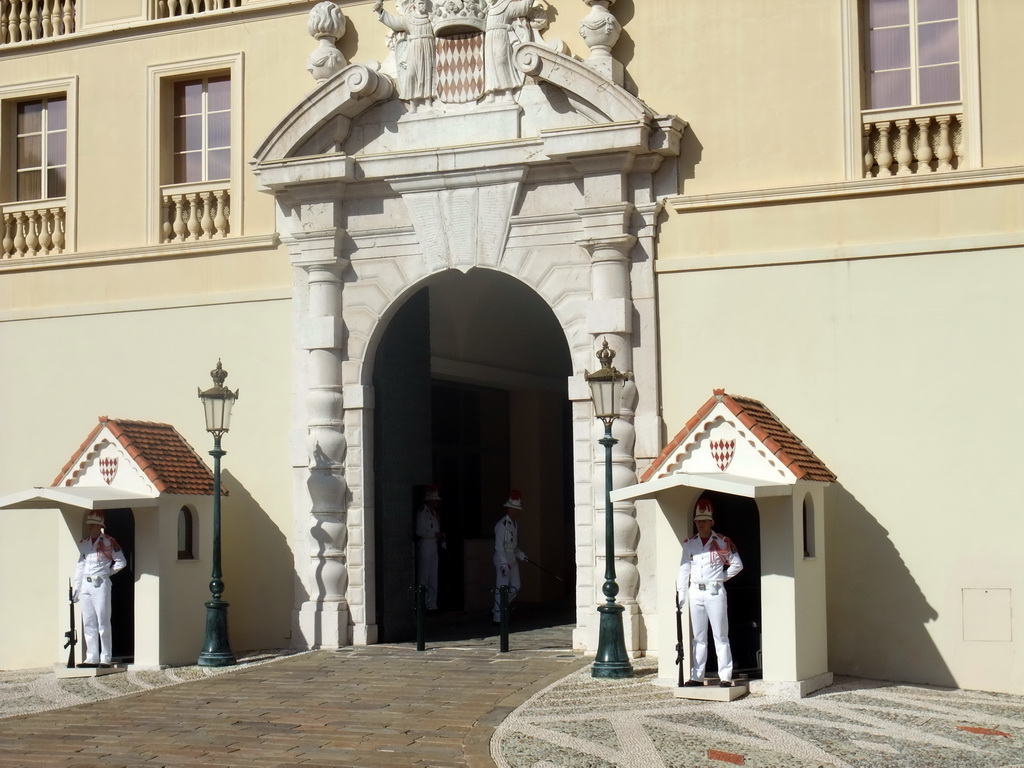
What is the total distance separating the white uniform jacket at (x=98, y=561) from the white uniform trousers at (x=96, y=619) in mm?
60

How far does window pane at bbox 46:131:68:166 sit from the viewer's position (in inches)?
725

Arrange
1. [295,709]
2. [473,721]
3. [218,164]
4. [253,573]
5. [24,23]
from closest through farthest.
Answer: [473,721], [295,709], [253,573], [218,164], [24,23]

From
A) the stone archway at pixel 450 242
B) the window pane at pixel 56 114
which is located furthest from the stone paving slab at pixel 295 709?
the window pane at pixel 56 114

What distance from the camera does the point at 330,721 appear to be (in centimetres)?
1193

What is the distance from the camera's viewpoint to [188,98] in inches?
705

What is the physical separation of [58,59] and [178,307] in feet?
11.7

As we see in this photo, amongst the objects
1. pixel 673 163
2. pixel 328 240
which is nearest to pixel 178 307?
pixel 328 240

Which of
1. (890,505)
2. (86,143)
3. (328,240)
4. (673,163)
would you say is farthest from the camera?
→ (86,143)

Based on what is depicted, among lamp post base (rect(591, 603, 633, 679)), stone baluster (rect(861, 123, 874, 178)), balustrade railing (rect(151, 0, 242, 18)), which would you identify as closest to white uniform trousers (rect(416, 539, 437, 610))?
lamp post base (rect(591, 603, 633, 679))

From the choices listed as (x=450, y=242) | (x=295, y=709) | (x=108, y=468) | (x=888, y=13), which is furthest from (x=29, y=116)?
(x=888, y=13)

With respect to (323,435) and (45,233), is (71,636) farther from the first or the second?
(45,233)

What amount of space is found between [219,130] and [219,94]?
1.40ft

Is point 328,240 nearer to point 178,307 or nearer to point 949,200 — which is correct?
point 178,307

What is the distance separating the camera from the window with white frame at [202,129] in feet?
57.7
